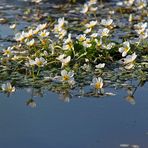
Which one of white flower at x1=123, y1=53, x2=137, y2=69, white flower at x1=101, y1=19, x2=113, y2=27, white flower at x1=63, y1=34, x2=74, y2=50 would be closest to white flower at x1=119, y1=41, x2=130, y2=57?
white flower at x1=123, y1=53, x2=137, y2=69

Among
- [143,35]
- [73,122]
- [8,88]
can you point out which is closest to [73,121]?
[73,122]

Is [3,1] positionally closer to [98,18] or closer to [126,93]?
[98,18]

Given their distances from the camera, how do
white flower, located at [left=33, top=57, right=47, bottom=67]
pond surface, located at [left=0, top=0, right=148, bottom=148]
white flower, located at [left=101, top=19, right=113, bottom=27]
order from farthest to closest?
white flower, located at [left=101, top=19, right=113, bottom=27] → white flower, located at [left=33, top=57, right=47, bottom=67] → pond surface, located at [left=0, top=0, right=148, bottom=148]

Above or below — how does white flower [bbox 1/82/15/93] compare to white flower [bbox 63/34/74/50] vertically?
below

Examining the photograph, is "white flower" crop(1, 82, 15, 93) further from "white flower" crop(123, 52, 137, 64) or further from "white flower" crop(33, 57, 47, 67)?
"white flower" crop(123, 52, 137, 64)

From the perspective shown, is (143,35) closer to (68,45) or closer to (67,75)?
(68,45)

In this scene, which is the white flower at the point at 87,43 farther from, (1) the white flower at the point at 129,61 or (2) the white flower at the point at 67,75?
(2) the white flower at the point at 67,75

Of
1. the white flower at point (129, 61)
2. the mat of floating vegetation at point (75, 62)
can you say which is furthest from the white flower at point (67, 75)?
the white flower at point (129, 61)

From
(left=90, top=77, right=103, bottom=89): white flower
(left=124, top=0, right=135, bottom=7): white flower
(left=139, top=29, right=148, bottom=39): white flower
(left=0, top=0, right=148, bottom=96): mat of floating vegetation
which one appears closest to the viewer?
(left=90, top=77, right=103, bottom=89): white flower
